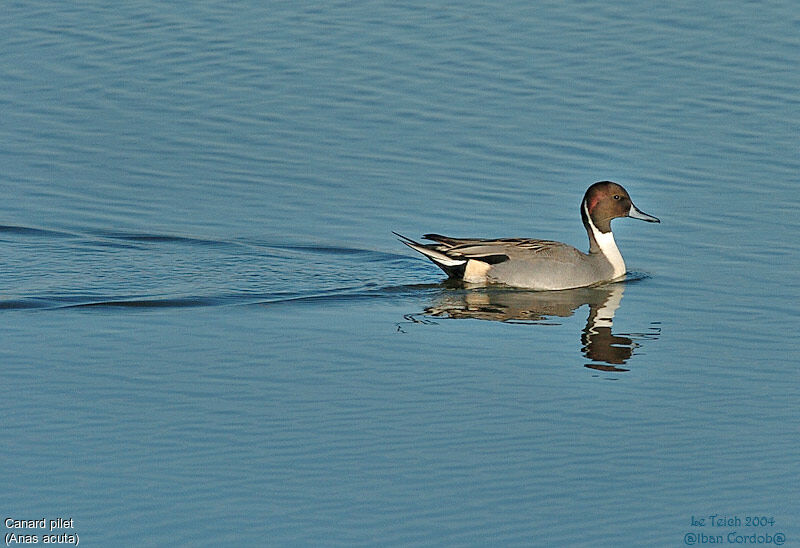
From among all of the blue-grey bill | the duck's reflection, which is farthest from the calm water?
the blue-grey bill

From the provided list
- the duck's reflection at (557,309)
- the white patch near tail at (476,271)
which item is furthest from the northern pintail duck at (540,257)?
the duck's reflection at (557,309)

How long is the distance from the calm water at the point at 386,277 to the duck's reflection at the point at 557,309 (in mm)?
46

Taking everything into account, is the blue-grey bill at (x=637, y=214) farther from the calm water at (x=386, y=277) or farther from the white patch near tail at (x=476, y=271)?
the white patch near tail at (x=476, y=271)

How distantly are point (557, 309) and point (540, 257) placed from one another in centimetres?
61

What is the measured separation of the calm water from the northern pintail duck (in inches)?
7.5

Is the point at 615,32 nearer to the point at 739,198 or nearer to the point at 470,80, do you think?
the point at 470,80

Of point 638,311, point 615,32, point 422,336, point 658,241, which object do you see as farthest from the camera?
point 615,32

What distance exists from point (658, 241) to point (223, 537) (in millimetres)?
8056

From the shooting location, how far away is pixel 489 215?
1556 centimetres

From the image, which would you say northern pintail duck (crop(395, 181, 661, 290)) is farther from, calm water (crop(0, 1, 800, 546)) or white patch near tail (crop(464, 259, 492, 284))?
calm water (crop(0, 1, 800, 546))

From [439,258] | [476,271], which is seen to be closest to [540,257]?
[476,271]

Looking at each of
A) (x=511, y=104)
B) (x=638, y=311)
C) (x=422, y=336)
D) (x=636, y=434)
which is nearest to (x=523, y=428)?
(x=636, y=434)

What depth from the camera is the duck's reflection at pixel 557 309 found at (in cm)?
1234

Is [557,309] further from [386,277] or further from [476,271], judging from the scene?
[386,277]
